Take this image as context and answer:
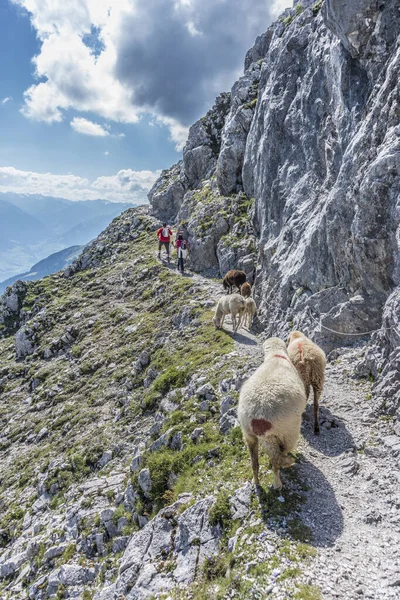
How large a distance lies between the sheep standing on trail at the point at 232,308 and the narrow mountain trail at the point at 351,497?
10.1 meters

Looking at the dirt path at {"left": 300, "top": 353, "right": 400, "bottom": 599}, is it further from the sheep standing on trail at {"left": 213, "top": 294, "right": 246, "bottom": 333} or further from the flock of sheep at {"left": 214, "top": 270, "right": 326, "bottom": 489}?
the sheep standing on trail at {"left": 213, "top": 294, "right": 246, "bottom": 333}

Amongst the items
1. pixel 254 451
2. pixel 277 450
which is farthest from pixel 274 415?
pixel 254 451

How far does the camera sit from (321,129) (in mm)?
21891

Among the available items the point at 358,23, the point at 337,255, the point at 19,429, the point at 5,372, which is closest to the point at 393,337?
the point at 337,255

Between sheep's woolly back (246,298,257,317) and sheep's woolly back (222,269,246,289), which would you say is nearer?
sheep's woolly back (246,298,257,317)

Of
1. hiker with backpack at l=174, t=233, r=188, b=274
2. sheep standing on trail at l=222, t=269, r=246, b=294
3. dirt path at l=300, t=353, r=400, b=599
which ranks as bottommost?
dirt path at l=300, t=353, r=400, b=599

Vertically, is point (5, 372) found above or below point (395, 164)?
below

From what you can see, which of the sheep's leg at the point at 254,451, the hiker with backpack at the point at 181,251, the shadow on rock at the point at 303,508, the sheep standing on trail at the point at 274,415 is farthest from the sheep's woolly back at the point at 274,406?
the hiker with backpack at the point at 181,251

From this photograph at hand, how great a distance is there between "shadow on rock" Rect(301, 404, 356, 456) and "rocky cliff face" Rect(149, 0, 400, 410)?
2026 mm

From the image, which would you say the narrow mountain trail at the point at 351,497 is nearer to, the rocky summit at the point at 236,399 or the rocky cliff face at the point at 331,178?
the rocky summit at the point at 236,399

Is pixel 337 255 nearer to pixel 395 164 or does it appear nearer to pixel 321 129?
pixel 395 164

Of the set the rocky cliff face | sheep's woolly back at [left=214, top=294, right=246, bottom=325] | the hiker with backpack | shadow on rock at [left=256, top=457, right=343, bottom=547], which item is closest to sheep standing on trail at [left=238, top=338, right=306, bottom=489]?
shadow on rock at [left=256, top=457, right=343, bottom=547]

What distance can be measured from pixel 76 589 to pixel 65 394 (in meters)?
21.1

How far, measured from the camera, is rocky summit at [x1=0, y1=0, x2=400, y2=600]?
777 centimetres
